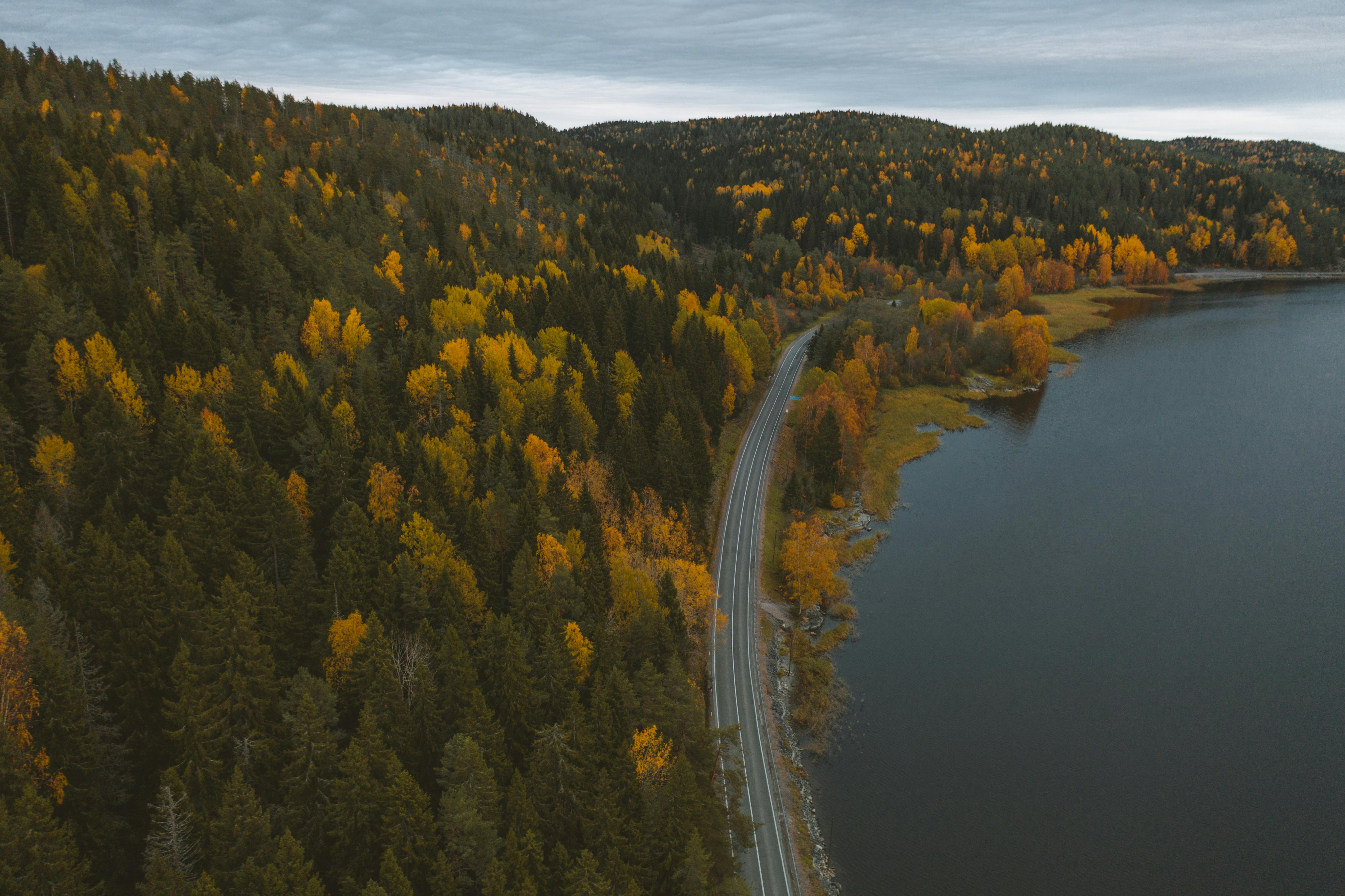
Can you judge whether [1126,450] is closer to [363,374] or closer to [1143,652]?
[1143,652]

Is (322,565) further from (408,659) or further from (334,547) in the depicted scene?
(408,659)

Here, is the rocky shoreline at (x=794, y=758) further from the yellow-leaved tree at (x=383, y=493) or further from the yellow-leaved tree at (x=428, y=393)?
the yellow-leaved tree at (x=428, y=393)

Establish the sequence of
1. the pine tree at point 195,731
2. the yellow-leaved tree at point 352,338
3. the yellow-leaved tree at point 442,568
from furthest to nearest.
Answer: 1. the yellow-leaved tree at point 352,338
2. the yellow-leaved tree at point 442,568
3. the pine tree at point 195,731

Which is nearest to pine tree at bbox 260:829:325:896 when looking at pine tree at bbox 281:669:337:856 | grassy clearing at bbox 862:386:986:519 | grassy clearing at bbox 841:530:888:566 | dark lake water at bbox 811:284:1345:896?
pine tree at bbox 281:669:337:856

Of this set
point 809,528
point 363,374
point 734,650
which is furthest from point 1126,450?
point 363,374

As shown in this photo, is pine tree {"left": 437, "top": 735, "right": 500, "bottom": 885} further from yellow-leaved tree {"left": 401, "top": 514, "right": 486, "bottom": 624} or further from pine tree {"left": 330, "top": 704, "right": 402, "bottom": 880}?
yellow-leaved tree {"left": 401, "top": 514, "right": 486, "bottom": 624}

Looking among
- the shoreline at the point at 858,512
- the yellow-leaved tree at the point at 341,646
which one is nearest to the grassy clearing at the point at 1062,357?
the shoreline at the point at 858,512

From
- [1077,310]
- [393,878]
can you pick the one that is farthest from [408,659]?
[1077,310]
